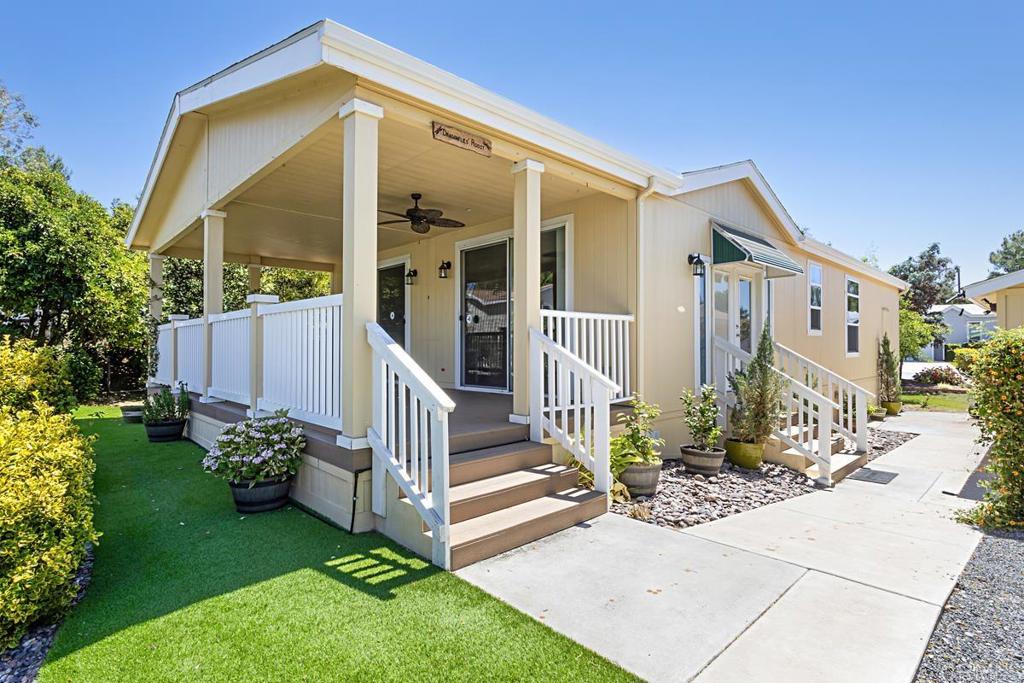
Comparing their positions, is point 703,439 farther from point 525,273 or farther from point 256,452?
point 256,452

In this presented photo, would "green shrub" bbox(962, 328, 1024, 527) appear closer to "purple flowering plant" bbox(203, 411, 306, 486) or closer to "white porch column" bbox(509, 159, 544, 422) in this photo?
"white porch column" bbox(509, 159, 544, 422)

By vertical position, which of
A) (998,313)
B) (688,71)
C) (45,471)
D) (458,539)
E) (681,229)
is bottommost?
(458,539)

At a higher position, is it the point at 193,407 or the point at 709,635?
the point at 193,407

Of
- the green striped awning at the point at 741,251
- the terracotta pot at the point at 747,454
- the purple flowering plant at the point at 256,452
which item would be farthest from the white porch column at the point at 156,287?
the terracotta pot at the point at 747,454

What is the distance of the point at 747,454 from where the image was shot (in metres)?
5.95

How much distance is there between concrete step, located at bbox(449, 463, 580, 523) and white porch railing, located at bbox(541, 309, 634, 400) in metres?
1.31

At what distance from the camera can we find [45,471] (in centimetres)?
260

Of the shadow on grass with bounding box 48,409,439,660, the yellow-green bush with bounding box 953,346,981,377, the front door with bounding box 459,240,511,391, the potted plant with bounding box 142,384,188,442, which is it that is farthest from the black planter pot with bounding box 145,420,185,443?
the yellow-green bush with bounding box 953,346,981,377

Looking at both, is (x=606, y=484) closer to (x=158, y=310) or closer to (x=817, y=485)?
(x=817, y=485)

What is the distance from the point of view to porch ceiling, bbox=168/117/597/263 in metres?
4.89

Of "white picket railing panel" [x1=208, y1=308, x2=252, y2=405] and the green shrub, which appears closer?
the green shrub

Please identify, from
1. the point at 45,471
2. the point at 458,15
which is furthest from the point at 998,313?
the point at 45,471

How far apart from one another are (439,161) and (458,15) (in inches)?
143

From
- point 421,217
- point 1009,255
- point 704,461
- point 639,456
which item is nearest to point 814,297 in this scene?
point 704,461
